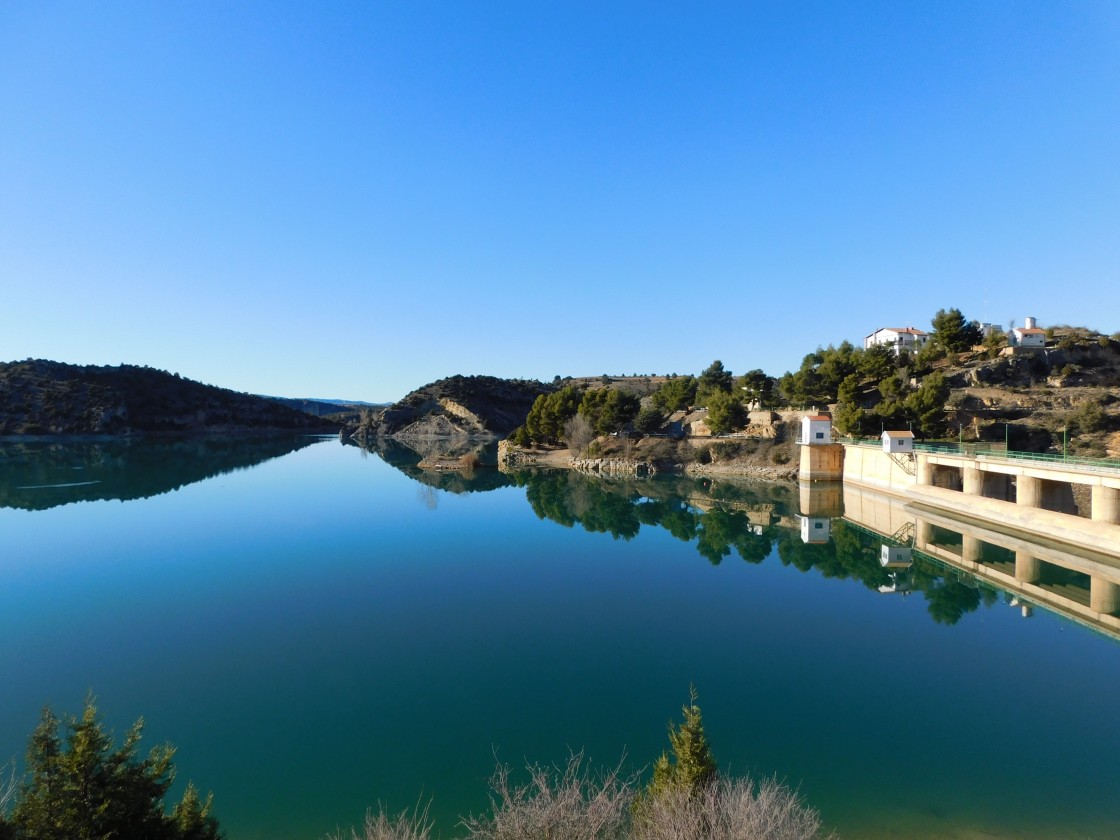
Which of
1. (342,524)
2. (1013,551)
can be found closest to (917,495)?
(1013,551)

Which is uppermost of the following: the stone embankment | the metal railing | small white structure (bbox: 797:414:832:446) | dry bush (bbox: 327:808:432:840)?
small white structure (bbox: 797:414:832:446)

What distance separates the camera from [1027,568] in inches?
904

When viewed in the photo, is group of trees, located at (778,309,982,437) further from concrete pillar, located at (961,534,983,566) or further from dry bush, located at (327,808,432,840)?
dry bush, located at (327,808,432,840)

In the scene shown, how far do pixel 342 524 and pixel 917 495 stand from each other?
3606 centimetres

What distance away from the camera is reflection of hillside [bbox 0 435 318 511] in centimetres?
4372

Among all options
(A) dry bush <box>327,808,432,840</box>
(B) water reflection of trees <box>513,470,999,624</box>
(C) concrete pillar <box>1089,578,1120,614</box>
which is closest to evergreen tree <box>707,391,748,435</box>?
(B) water reflection of trees <box>513,470,999,624</box>

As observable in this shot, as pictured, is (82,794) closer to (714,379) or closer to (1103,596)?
(1103,596)

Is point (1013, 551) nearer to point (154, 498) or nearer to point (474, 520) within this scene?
point (474, 520)

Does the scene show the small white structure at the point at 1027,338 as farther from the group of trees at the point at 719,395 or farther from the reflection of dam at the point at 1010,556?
the reflection of dam at the point at 1010,556

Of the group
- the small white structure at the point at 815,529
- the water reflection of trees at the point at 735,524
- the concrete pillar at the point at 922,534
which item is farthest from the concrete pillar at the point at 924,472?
the water reflection of trees at the point at 735,524

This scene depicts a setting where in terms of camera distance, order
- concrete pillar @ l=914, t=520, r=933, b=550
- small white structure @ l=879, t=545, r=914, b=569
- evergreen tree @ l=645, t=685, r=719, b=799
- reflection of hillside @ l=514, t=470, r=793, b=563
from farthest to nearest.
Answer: reflection of hillside @ l=514, t=470, r=793, b=563, concrete pillar @ l=914, t=520, r=933, b=550, small white structure @ l=879, t=545, r=914, b=569, evergreen tree @ l=645, t=685, r=719, b=799

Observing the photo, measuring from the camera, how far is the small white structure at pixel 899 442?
38531 mm

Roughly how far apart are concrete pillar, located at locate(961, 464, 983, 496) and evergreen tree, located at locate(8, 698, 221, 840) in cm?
3834

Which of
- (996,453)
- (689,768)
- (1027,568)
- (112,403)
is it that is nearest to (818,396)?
(996,453)
